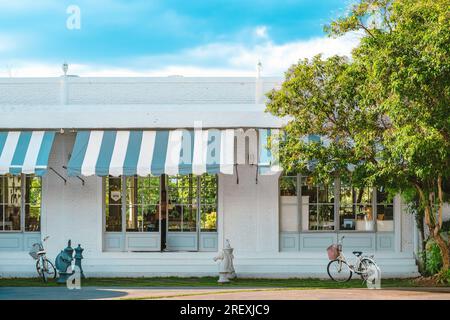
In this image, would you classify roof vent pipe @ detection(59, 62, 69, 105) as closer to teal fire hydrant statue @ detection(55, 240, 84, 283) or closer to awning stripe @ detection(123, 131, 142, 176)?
awning stripe @ detection(123, 131, 142, 176)

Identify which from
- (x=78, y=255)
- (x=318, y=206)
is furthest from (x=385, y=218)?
(x=78, y=255)

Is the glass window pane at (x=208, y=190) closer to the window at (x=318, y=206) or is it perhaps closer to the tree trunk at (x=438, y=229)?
the window at (x=318, y=206)

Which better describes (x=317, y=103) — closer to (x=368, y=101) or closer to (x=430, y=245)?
(x=368, y=101)

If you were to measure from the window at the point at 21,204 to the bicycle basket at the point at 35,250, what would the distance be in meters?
0.84

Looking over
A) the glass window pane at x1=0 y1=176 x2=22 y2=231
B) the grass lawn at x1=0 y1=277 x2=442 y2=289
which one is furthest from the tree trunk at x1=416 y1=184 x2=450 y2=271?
the glass window pane at x1=0 y1=176 x2=22 y2=231

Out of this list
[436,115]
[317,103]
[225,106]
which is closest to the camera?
[436,115]

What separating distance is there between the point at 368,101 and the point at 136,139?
5893 mm

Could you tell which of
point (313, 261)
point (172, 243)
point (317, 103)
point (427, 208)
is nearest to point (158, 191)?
point (172, 243)

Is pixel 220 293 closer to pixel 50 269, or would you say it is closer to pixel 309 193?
pixel 309 193

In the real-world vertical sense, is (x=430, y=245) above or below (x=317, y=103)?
below

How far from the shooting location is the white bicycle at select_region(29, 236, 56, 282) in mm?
17000

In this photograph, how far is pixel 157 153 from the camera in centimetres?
1717

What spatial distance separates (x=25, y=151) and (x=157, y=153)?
3084 millimetres

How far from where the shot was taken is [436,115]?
45.1ft
